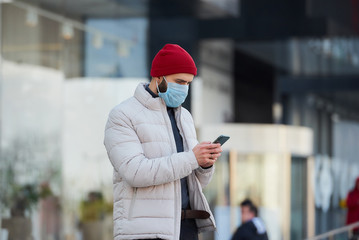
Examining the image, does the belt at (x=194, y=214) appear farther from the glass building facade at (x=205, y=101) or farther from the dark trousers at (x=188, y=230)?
the glass building facade at (x=205, y=101)

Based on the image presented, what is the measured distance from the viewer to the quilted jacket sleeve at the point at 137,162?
3.28 m

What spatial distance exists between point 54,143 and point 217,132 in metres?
4.20

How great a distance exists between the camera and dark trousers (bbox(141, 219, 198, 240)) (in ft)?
11.6

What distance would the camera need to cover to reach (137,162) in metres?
3.29

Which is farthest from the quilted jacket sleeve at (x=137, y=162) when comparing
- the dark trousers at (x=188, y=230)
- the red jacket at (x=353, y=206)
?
the red jacket at (x=353, y=206)

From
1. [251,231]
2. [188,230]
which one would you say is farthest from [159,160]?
[251,231]

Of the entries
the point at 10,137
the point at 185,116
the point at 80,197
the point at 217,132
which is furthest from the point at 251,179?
the point at 185,116

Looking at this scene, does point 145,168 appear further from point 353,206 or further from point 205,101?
point 205,101

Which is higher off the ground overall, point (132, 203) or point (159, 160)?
point (159, 160)

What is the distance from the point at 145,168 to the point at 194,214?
14.0 inches

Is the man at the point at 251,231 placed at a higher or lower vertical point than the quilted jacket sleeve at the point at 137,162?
lower

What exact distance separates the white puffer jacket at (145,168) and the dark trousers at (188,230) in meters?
0.13

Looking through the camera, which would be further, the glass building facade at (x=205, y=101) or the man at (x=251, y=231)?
the glass building facade at (x=205, y=101)

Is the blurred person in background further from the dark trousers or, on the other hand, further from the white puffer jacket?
the white puffer jacket
